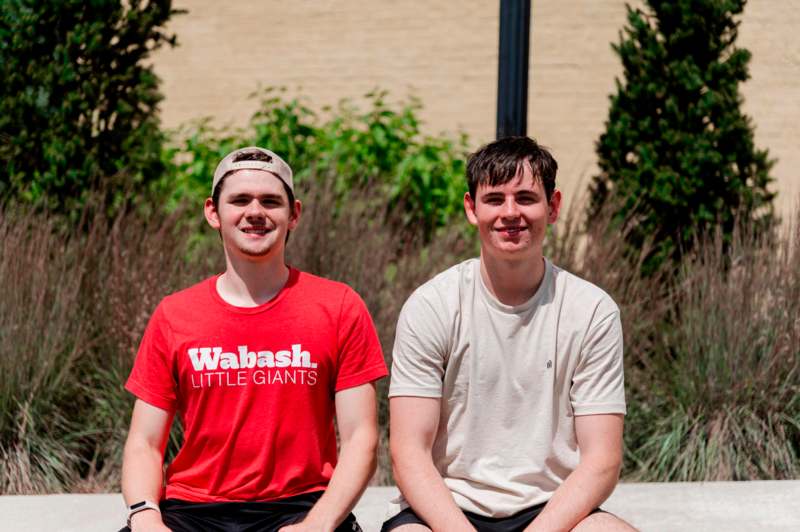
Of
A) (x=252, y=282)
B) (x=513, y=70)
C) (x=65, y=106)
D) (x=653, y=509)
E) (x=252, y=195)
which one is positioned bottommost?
(x=653, y=509)

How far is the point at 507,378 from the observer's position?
3043 mm

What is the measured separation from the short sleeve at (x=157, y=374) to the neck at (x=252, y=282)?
22 cm

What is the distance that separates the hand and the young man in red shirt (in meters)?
0.01

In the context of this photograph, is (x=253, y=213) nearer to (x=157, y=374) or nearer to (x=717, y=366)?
(x=157, y=374)

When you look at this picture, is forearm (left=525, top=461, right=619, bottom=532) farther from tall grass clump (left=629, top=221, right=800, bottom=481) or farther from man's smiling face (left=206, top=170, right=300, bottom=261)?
tall grass clump (left=629, top=221, right=800, bottom=481)

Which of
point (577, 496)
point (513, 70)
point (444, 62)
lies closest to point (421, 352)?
point (577, 496)

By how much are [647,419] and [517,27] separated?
205 centimetres

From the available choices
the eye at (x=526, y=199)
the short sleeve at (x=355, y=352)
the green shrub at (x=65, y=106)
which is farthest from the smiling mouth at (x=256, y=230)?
the green shrub at (x=65, y=106)

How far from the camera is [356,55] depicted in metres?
9.84

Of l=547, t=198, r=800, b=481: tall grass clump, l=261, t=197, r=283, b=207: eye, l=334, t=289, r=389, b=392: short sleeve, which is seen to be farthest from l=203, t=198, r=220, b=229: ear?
l=547, t=198, r=800, b=481: tall grass clump

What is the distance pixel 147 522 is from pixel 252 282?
2.42ft

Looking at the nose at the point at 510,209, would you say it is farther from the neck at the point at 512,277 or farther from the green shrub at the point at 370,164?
the green shrub at the point at 370,164

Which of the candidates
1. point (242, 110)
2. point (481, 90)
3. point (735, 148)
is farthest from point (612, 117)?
point (242, 110)

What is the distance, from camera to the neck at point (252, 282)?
10.3 ft
